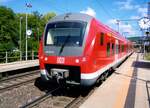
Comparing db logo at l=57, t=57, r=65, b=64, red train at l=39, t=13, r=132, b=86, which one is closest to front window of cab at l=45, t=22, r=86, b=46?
red train at l=39, t=13, r=132, b=86

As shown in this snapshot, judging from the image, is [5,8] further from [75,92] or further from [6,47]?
[75,92]

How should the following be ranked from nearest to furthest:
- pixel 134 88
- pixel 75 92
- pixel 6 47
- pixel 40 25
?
pixel 75 92 → pixel 134 88 → pixel 6 47 → pixel 40 25

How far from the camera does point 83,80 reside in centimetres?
916

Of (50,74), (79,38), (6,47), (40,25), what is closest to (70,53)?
(79,38)

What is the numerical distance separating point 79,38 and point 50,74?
5.79ft

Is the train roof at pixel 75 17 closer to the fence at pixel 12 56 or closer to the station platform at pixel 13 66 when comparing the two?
the station platform at pixel 13 66

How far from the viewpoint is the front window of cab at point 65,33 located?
952 cm

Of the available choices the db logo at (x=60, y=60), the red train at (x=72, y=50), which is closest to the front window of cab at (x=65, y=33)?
the red train at (x=72, y=50)

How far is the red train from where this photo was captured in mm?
9211

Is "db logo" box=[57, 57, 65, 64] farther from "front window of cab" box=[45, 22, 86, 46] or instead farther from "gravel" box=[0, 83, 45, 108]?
"gravel" box=[0, 83, 45, 108]

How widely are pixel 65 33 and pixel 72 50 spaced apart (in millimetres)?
862

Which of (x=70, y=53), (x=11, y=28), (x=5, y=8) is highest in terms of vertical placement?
(x=5, y=8)

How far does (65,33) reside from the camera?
9.88 meters

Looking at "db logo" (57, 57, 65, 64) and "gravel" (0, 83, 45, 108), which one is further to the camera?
"db logo" (57, 57, 65, 64)
